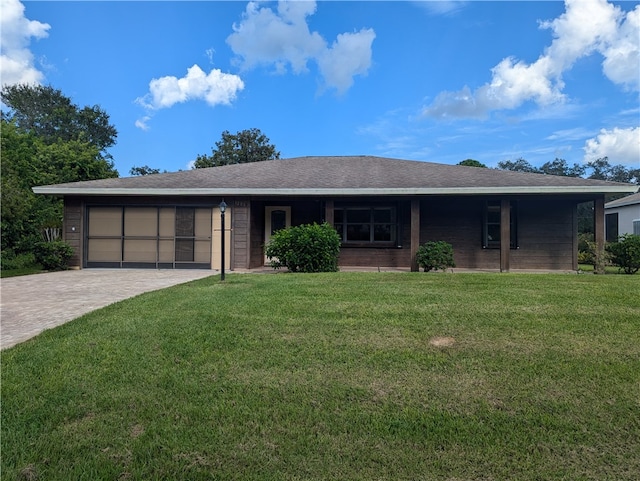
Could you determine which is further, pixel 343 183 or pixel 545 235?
pixel 545 235

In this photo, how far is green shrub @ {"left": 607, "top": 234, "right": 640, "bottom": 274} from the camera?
9.56 m

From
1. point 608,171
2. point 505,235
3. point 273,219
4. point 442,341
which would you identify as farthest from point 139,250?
point 608,171

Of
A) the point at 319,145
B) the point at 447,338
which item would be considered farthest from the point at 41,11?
the point at 319,145

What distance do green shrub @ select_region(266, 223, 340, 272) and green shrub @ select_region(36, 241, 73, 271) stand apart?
6.65m

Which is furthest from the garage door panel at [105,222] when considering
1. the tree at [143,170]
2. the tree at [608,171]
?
the tree at [608,171]

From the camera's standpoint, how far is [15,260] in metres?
13.0

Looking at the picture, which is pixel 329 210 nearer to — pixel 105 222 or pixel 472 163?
pixel 105 222

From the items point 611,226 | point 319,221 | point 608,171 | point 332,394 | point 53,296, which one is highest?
point 608,171

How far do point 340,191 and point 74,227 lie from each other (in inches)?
326

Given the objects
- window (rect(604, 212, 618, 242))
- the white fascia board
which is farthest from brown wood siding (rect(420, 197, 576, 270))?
window (rect(604, 212, 618, 242))

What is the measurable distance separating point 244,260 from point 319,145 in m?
17.6

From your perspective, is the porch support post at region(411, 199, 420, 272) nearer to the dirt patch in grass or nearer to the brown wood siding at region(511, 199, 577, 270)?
the brown wood siding at region(511, 199, 577, 270)

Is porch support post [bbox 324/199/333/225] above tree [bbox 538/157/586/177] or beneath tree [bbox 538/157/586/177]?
beneath

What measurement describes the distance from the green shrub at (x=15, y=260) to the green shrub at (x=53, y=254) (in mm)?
1126
